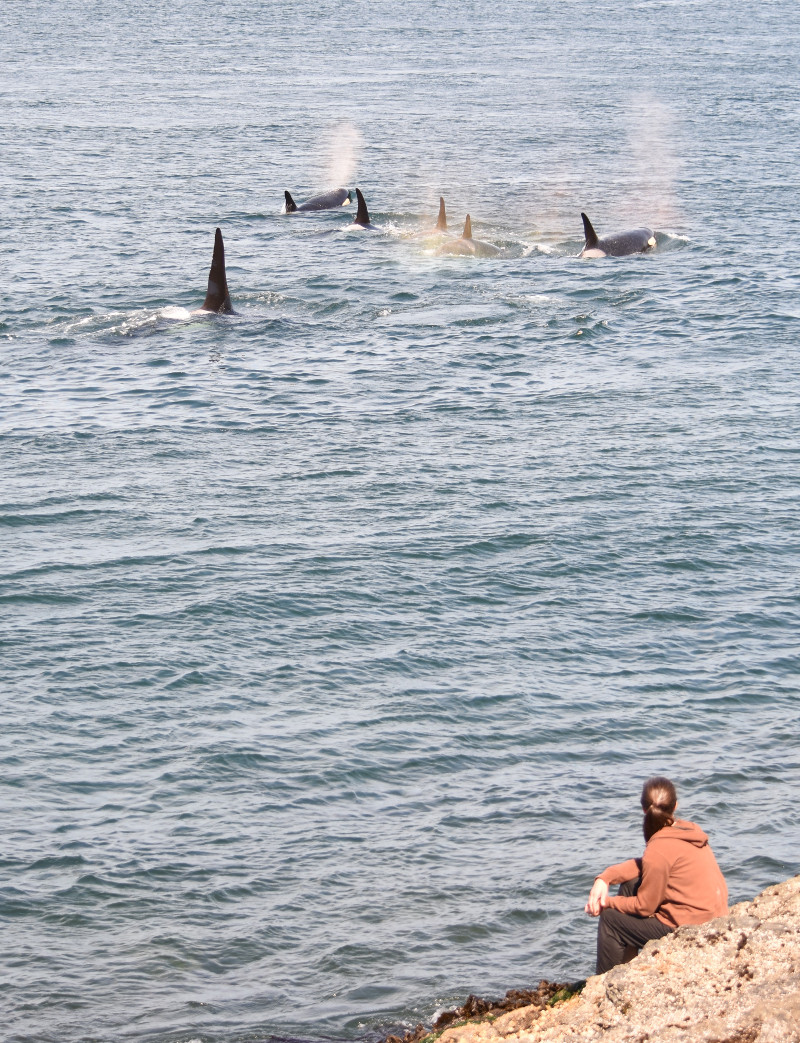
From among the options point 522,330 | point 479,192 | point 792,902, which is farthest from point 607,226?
point 792,902

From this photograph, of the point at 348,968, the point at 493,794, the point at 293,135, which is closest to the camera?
the point at 348,968

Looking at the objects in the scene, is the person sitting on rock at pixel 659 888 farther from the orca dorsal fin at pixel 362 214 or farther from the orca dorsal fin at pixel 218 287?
the orca dorsal fin at pixel 362 214

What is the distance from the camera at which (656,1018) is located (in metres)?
8.66

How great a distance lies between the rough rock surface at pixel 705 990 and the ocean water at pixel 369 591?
2.78 metres

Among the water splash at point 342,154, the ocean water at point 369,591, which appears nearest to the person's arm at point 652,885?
the ocean water at point 369,591

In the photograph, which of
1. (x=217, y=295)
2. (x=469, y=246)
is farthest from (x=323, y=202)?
(x=217, y=295)

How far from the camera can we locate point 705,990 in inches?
343

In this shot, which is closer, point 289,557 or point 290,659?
point 290,659

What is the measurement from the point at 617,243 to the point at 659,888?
108ft

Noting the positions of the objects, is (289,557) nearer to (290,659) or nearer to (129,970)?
(290,659)

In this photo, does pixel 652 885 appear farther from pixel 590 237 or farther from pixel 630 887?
pixel 590 237

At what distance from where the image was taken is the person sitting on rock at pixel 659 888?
963 centimetres

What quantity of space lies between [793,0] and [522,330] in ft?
348

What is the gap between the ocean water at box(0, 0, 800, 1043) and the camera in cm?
1297
